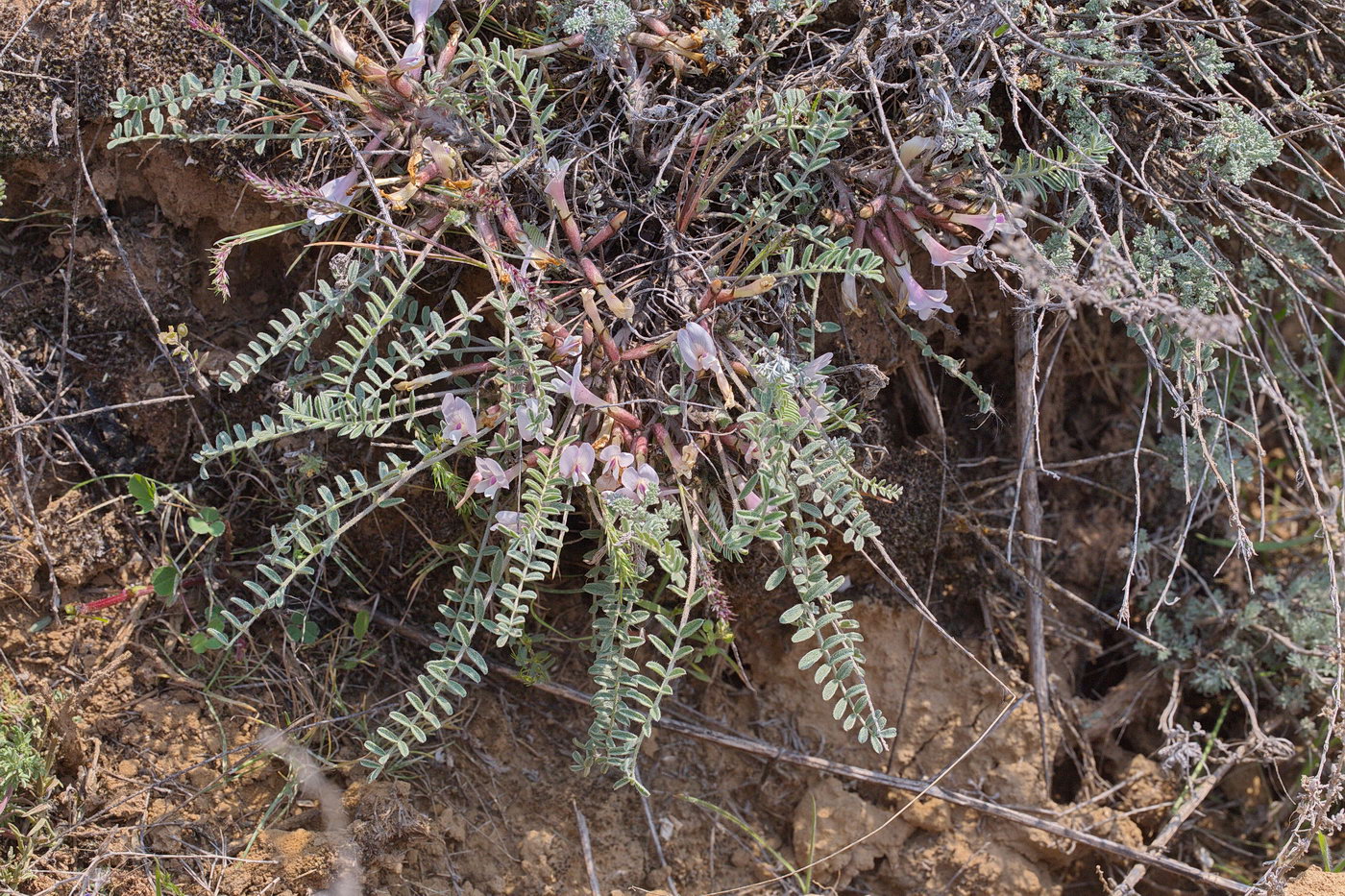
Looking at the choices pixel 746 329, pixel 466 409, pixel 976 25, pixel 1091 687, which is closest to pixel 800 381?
pixel 746 329

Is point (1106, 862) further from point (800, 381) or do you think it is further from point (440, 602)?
point (440, 602)

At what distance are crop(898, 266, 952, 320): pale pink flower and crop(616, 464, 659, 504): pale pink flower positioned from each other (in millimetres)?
710

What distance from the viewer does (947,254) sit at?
221cm

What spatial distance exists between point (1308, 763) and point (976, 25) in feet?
6.69

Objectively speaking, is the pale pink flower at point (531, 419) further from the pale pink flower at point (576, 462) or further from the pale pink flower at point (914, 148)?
the pale pink flower at point (914, 148)

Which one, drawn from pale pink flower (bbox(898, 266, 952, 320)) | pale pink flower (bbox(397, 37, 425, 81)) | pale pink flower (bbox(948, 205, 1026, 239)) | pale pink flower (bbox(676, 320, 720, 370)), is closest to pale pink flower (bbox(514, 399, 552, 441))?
pale pink flower (bbox(676, 320, 720, 370))

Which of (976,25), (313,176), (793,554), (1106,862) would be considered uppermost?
(976,25)

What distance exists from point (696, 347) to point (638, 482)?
31cm

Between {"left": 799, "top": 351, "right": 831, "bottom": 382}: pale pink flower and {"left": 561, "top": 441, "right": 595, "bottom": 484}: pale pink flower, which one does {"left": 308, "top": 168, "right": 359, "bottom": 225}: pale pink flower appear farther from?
{"left": 799, "top": 351, "right": 831, "bottom": 382}: pale pink flower

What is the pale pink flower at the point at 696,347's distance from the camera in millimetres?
2129

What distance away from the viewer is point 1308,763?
2.62m

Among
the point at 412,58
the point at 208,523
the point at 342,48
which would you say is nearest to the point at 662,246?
the point at 412,58

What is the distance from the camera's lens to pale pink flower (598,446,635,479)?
210 centimetres

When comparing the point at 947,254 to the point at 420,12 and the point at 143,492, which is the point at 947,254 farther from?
the point at 143,492
